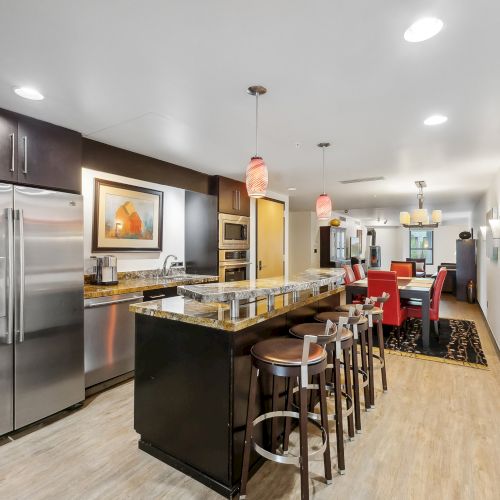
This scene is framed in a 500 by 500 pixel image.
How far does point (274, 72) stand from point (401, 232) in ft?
44.4

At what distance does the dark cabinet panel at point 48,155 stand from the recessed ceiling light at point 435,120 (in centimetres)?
290

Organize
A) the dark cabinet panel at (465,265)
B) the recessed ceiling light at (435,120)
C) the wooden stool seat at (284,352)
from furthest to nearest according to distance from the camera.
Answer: the dark cabinet panel at (465,265)
the recessed ceiling light at (435,120)
the wooden stool seat at (284,352)

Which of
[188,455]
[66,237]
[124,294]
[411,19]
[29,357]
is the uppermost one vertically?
[411,19]

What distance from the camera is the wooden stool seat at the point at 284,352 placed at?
168 centimetres

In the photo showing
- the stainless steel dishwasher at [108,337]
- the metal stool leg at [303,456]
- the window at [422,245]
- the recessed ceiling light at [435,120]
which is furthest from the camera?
the window at [422,245]

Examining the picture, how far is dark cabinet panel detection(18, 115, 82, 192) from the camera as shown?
245 centimetres

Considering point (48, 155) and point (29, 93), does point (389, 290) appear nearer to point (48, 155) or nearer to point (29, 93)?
point (48, 155)

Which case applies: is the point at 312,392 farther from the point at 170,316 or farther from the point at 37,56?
the point at 37,56

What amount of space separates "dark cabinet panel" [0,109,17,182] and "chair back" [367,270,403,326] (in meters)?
4.02

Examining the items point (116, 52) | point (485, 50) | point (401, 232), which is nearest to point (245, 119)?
point (116, 52)

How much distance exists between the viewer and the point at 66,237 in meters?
2.61

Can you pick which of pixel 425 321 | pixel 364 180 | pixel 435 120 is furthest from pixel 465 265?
pixel 435 120

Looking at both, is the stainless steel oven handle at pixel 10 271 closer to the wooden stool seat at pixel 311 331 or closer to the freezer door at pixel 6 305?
the freezer door at pixel 6 305

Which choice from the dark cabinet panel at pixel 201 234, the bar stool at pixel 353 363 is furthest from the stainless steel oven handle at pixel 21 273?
the dark cabinet panel at pixel 201 234
